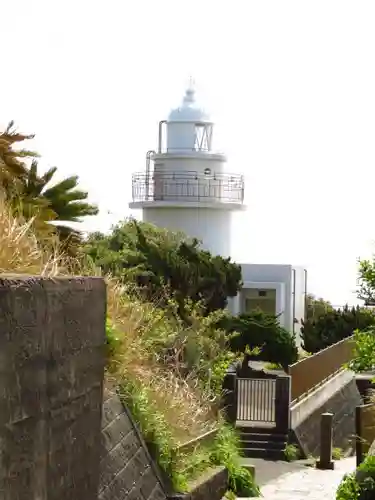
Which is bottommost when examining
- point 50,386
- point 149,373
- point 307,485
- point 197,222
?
point 307,485

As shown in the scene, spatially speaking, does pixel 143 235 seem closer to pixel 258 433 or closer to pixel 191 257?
pixel 191 257

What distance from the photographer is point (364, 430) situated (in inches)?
634

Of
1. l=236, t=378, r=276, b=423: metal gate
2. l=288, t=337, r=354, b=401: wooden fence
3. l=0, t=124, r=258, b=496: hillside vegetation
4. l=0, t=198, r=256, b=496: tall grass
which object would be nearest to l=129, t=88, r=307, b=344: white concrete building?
l=288, t=337, r=354, b=401: wooden fence

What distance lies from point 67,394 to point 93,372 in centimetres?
70

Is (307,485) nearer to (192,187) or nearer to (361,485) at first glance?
(361,485)

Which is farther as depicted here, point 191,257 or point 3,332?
point 191,257

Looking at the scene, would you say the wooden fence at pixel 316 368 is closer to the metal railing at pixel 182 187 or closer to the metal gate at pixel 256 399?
the metal gate at pixel 256 399

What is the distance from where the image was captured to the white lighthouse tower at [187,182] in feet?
135

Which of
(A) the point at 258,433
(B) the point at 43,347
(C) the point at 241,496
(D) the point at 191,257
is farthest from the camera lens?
(D) the point at 191,257

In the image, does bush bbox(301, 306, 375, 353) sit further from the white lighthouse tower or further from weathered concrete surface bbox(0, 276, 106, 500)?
weathered concrete surface bbox(0, 276, 106, 500)

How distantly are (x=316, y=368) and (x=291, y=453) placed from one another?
5.36 m

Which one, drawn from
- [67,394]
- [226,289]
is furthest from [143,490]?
[226,289]

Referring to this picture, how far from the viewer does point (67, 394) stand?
6332mm

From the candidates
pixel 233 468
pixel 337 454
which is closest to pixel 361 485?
pixel 233 468
